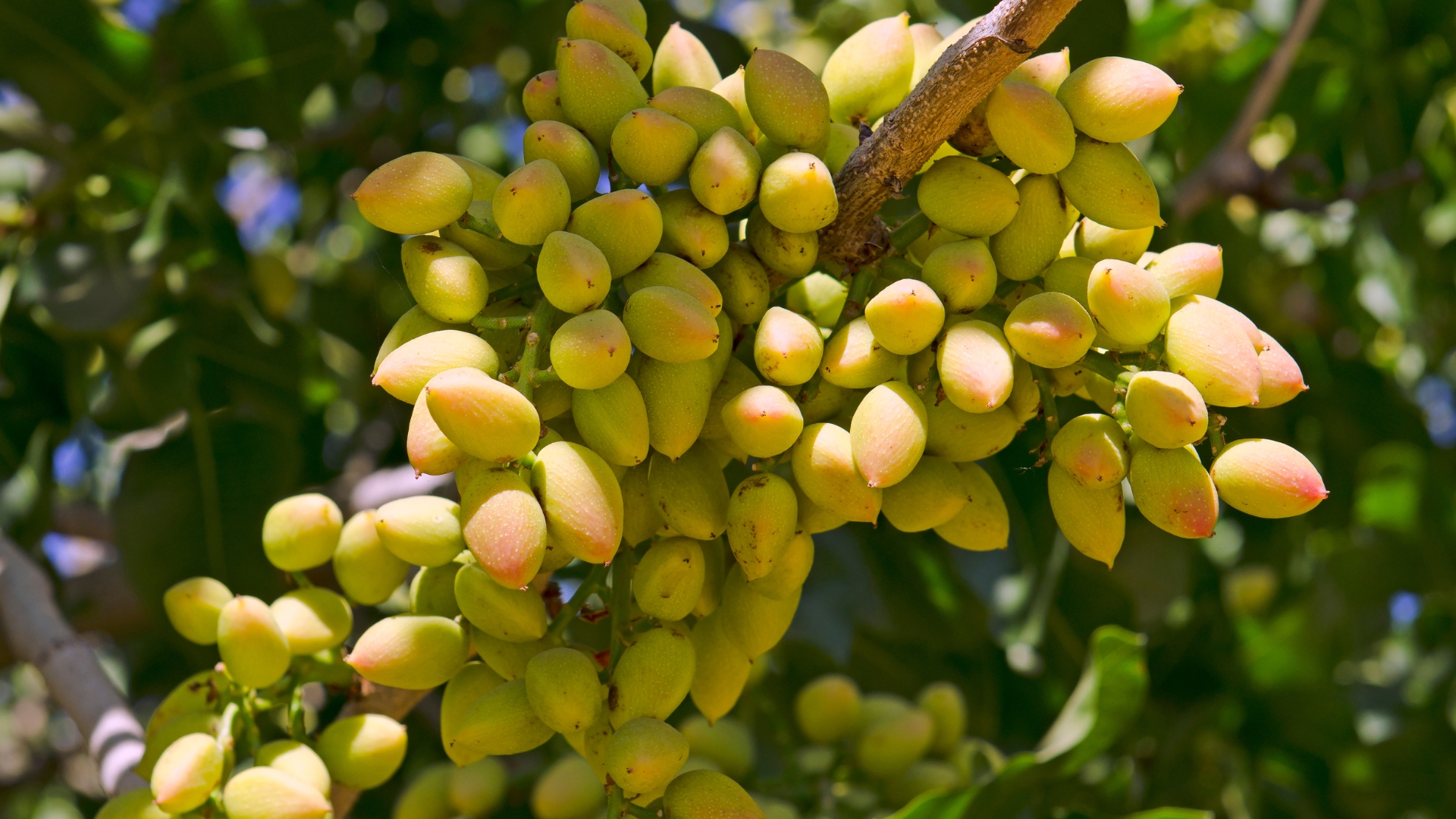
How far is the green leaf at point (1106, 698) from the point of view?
1.15 metres

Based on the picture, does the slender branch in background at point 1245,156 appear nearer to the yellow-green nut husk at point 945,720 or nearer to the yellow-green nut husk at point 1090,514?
the yellow-green nut husk at point 945,720

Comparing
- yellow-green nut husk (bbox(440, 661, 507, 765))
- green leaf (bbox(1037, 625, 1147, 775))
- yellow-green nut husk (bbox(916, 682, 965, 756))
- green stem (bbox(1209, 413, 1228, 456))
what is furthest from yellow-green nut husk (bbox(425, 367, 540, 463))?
yellow-green nut husk (bbox(916, 682, 965, 756))

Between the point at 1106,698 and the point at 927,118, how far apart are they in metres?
0.69

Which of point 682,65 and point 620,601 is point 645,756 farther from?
point 682,65

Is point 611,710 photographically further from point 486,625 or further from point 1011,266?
point 1011,266

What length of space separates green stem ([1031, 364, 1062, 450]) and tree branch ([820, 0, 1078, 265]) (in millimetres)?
152

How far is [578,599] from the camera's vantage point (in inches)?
34.3

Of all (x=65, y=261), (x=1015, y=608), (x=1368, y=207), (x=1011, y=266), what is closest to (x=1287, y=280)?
(x=1368, y=207)

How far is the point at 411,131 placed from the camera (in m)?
2.27

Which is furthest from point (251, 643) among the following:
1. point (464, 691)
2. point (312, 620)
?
point (464, 691)

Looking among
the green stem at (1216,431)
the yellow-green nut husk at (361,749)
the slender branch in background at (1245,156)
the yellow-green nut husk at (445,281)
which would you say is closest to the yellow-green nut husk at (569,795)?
the yellow-green nut husk at (361,749)

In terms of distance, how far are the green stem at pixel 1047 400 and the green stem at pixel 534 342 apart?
34 cm

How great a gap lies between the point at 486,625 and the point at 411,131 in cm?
169

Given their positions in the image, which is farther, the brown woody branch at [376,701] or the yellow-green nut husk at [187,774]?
the brown woody branch at [376,701]
